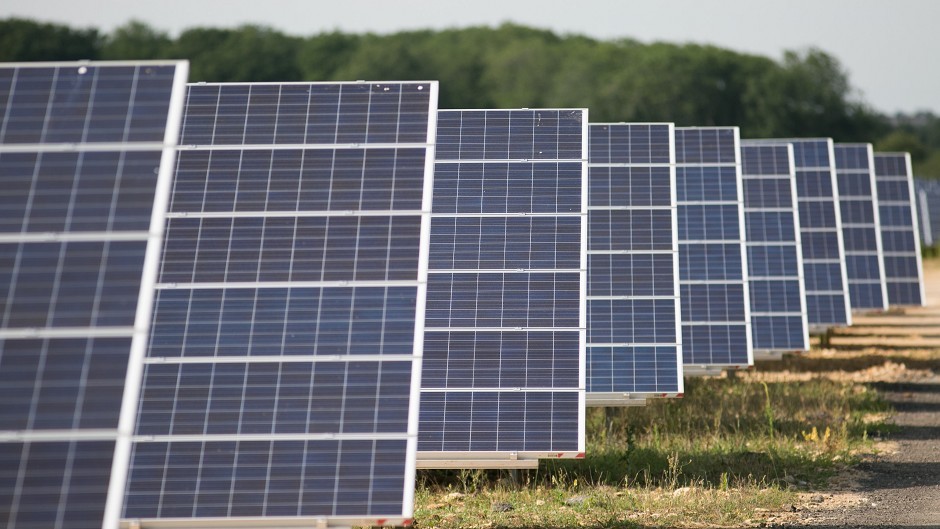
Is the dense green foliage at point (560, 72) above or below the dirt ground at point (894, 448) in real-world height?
above

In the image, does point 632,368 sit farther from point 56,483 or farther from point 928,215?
point 928,215

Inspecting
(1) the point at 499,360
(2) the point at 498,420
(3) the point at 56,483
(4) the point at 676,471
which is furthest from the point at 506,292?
(3) the point at 56,483

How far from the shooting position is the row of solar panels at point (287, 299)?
8.04 meters

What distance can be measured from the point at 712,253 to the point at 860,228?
1406cm

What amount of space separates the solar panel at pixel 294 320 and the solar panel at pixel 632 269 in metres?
6.08

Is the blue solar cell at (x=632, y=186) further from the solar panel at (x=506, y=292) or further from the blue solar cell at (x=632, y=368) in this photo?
the blue solar cell at (x=632, y=368)

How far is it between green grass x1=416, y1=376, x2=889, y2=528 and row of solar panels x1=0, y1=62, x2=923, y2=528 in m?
0.78

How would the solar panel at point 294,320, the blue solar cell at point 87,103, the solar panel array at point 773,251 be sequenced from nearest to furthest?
the blue solar cell at point 87,103 → the solar panel at point 294,320 → the solar panel array at point 773,251

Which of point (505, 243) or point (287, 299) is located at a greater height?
point (505, 243)

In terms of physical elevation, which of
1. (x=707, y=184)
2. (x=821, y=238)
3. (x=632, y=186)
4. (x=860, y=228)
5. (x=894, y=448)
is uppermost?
(x=860, y=228)

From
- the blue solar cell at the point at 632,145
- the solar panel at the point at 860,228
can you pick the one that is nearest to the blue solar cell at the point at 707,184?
the blue solar cell at the point at 632,145

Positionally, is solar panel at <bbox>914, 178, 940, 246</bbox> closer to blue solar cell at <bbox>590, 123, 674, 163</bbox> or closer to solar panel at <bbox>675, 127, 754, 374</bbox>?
solar panel at <bbox>675, 127, 754, 374</bbox>

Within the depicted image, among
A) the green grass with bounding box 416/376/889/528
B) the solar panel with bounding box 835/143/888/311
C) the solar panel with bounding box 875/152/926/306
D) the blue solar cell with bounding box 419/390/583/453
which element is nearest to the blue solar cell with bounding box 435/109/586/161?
the blue solar cell with bounding box 419/390/583/453

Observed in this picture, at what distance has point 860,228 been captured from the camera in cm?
3288
